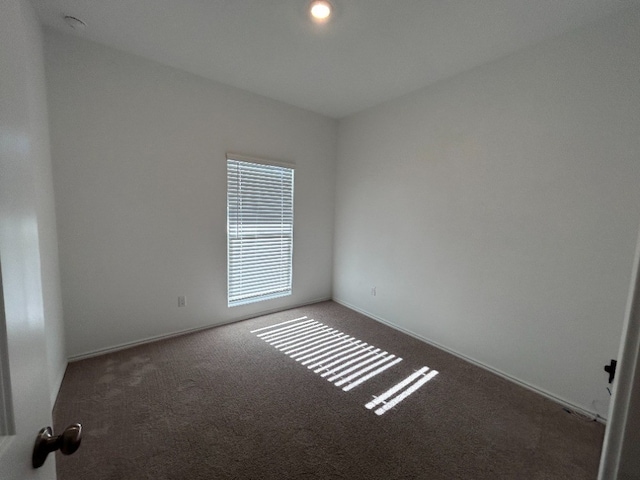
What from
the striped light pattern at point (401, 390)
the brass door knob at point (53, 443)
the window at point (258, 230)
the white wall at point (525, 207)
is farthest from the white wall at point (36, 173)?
the white wall at point (525, 207)

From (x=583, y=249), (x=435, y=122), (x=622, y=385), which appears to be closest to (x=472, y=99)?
(x=435, y=122)

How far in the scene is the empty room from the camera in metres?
1.76

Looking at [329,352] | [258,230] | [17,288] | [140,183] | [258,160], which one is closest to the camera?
[17,288]

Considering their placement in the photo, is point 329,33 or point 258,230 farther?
point 258,230

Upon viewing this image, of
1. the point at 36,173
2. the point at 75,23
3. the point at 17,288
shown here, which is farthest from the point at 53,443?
the point at 75,23

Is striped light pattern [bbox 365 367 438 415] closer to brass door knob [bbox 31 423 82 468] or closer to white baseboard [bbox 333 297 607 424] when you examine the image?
white baseboard [bbox 333 297 607 424]

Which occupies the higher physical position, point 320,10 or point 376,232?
point 320,10

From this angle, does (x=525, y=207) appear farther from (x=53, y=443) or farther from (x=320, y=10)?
(x=53, y=443)

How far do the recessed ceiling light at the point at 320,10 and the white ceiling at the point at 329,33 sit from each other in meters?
0.05

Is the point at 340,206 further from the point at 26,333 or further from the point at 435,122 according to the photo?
the point at 26,333

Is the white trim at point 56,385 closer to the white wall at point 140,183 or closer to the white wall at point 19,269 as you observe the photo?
the white wall at point 140,183

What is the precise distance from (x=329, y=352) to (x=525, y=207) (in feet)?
7.29

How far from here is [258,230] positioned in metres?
3.46

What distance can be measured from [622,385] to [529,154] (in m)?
2.33
